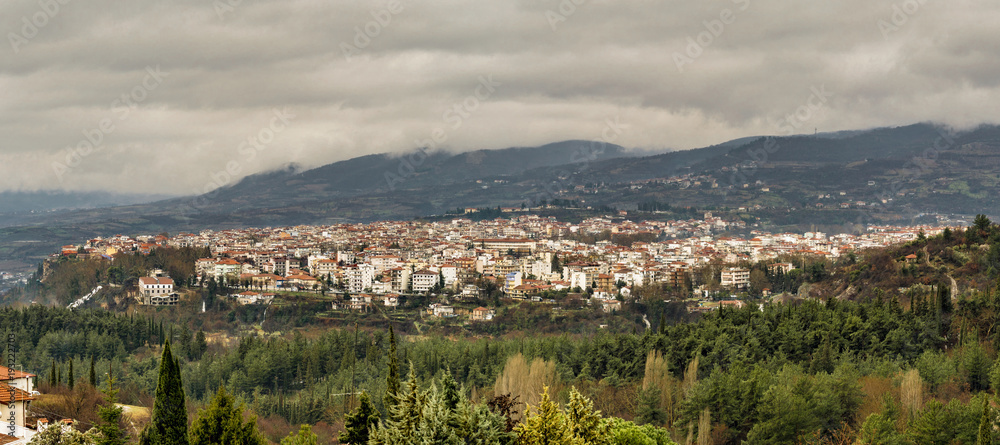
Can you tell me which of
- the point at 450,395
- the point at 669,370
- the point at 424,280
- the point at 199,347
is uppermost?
the point at 450,395

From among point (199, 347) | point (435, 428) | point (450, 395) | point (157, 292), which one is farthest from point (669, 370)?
point (157, 292)

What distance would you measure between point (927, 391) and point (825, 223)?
130 m

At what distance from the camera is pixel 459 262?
268 ft

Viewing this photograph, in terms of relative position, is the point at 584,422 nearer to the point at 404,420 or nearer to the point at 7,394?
the point at 404,420

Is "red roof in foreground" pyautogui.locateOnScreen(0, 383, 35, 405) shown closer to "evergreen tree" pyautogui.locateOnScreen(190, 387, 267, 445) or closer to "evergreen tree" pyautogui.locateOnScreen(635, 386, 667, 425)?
"evergreen tree" pyautogui.locateOnScreen(190, 387, 267, 445)

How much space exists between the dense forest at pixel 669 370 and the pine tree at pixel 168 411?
3.11ft

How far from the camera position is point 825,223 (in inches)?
6004

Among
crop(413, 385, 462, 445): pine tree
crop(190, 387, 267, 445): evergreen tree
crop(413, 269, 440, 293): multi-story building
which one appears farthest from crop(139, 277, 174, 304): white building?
crop(413, 385, 462, 445): pine tree

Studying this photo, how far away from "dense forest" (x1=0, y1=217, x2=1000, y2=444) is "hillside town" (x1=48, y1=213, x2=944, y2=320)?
482 inches

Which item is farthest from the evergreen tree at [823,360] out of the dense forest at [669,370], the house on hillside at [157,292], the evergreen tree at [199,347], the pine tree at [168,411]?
the house on hillside at [157,292]

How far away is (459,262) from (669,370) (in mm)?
44809

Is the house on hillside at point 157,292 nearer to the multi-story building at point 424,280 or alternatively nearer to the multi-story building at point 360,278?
the multi-story building at point 360,278

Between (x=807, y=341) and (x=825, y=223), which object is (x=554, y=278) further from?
(x=825, y=223)

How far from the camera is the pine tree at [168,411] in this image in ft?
61.4
